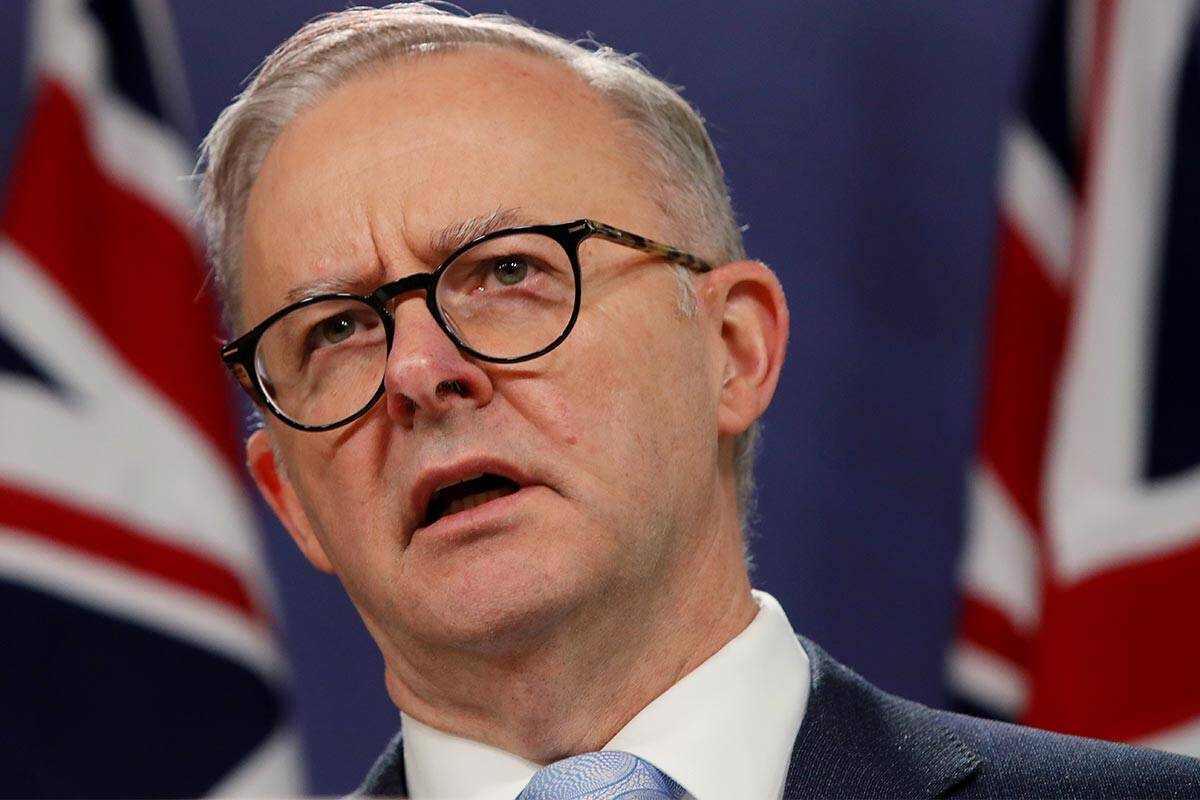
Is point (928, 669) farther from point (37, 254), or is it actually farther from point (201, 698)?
point (37, 254)

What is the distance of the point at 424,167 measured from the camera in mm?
1503

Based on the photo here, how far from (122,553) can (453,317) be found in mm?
1371

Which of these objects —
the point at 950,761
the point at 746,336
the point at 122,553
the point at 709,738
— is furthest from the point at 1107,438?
the point at 122,553

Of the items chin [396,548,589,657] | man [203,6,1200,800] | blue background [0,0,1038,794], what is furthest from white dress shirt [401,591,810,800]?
blue background [0,0,1038,794]

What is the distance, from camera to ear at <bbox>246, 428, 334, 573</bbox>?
5.46ft

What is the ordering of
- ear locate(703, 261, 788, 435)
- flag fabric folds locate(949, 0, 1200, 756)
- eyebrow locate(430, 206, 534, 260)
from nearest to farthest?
eyebrow locate(430, 206, 534, 260) < ear locate(703, 261, 788, 435) < flag fabric folds locate(949, 0, 1200, 756)

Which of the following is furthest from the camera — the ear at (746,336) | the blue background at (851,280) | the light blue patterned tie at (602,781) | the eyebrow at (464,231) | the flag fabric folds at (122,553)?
the blue background at (851,280)

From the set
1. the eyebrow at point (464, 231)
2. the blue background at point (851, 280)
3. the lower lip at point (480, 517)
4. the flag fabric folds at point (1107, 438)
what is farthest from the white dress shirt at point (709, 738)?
the blue background at point (851, 280)

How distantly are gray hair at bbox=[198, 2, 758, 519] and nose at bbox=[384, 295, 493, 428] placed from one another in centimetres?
33

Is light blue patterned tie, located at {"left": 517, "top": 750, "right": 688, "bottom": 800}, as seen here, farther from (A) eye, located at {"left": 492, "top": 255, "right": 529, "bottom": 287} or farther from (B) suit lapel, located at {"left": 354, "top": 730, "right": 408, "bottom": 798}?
(A) eye, located at {"left": 492, "top": 255, "right": 529, "bottom": 287}

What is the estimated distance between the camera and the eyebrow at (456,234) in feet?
4.80

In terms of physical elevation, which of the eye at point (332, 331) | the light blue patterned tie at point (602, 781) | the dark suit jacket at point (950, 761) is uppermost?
the eye at point (332, 331)

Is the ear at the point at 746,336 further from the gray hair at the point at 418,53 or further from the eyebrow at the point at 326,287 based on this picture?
the eyebrow at the point at 326,287

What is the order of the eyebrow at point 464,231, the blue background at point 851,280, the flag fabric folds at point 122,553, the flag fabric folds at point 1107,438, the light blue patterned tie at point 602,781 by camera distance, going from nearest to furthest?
the light blue patterned tie at point 602,781 → the eyebrow at point 464,231 → the flag fabric folds at point 1107,438 → the flag fabric folds at point 122,553 → the blue background at point 851,280
